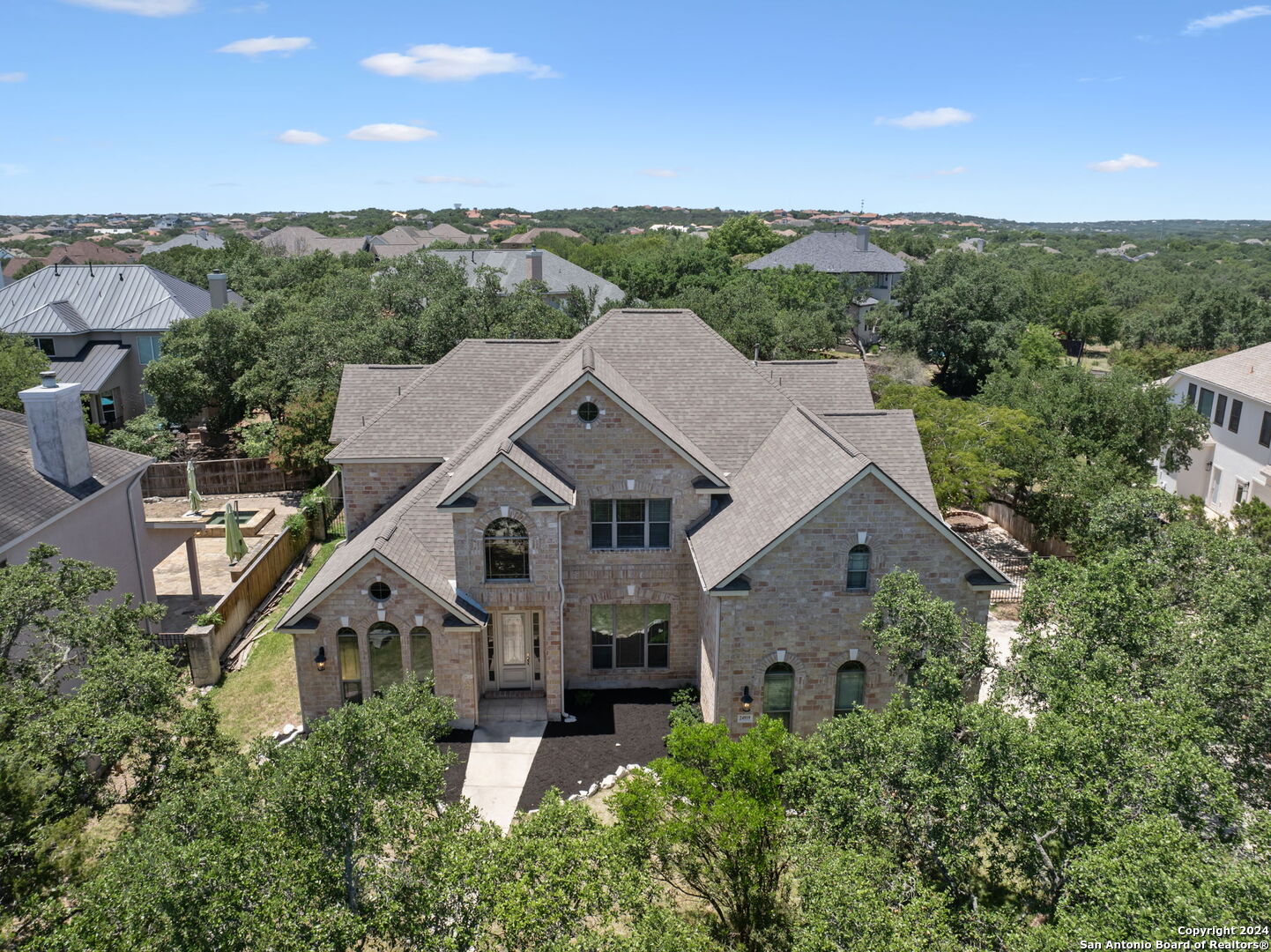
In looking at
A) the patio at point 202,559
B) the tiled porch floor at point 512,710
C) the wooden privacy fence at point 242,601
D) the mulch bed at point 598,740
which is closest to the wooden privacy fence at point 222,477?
the patio at point 202,559

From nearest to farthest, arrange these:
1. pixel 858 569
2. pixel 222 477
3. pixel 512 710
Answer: pixel 858 569, pixel 512 710, pixel 222 477

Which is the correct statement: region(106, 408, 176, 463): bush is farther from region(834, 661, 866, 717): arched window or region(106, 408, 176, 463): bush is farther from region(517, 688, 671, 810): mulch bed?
region(834, 661, 866, 717): arched window

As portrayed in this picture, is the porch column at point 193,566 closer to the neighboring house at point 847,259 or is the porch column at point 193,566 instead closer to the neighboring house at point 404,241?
the neighboring house at point 847,259

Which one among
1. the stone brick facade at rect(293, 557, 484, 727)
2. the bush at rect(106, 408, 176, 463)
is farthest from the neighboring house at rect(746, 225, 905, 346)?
the stone brick facade at rect(293, 557, 484, 727)

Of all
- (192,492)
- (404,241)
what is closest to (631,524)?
(192,492)

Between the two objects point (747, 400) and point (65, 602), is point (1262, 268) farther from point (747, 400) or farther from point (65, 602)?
point (65, 602)

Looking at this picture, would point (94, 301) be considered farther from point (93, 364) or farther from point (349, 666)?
point (349, 666)

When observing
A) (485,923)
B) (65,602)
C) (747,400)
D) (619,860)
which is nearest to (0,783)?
(65,602)
